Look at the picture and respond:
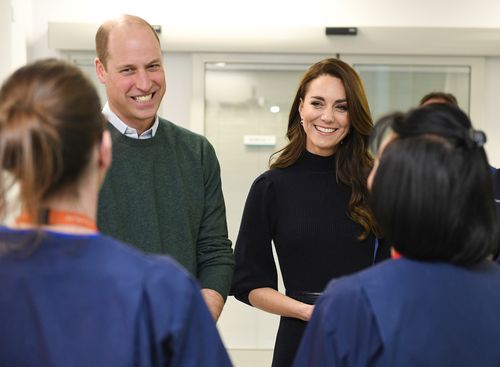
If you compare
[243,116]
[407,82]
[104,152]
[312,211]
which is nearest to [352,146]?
[312,211]

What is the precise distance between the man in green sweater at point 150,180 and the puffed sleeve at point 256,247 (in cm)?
18

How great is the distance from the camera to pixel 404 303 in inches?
51.4

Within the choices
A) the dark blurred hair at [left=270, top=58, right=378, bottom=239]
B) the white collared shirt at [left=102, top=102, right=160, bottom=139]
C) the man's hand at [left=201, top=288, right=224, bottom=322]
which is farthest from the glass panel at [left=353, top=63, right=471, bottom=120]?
the man's hand at [left=201, top=288, right=224, bottom=322]

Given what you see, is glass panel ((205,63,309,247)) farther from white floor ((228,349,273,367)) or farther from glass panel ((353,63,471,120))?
white floor ((228,349,273,367))

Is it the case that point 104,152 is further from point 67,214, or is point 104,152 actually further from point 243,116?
point 243,116

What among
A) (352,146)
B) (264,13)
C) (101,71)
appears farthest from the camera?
(264,13)

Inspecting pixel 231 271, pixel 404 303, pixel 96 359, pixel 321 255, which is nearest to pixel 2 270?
pixel 96 359

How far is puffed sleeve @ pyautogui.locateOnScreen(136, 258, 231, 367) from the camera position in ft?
4.01

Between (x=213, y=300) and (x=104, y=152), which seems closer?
(x=104, y=152)

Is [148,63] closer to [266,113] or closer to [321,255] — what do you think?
[321,255]

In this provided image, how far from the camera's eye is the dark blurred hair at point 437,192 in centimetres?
130

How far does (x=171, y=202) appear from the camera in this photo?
219 cm

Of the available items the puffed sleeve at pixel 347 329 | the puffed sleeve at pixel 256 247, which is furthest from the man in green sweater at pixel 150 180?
the puffed sleeve at pixel 347 329

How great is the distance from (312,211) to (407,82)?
2.84 meters
